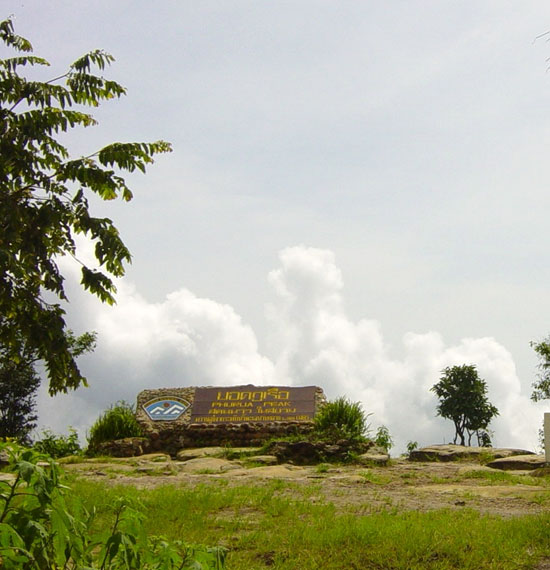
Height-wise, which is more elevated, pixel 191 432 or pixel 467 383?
pixel 467 383

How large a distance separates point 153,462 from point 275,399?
4274mm

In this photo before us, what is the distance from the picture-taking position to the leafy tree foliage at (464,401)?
21.4m

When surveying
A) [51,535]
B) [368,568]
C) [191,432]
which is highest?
[191,432]

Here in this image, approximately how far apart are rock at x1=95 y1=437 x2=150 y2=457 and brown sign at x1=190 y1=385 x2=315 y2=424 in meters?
1.61

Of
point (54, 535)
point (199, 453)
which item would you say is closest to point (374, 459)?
point (199, 453)

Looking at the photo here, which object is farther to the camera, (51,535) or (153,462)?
(153,462)

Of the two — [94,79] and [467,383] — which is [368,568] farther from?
[467,383]

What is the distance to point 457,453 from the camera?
50.2 feet

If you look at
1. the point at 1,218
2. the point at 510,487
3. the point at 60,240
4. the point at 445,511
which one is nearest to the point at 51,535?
the point at 445,511

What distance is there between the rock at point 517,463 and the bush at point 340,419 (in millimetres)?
3107

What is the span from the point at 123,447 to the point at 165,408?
2362 millimetres

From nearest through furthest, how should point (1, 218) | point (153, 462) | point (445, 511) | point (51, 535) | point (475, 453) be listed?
point (51, 535)
point (445, 511)
point (1, 218)
point (153, 462)
point (475, 453)

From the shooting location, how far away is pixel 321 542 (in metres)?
6.27

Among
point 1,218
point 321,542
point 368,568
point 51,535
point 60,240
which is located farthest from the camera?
point 60,240
